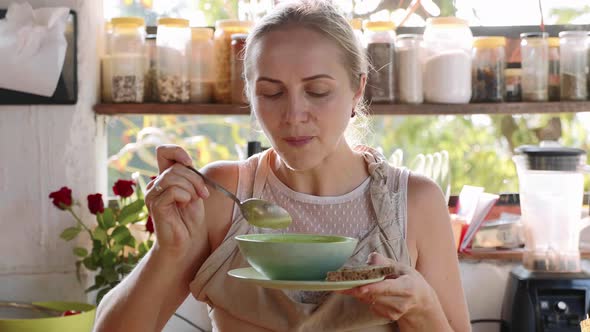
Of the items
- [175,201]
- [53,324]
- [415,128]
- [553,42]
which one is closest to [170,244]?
[175,201]

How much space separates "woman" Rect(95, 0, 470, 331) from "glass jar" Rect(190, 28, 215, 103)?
0.88 meters

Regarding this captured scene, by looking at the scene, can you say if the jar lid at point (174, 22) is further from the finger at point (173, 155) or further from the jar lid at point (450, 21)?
the finger at point (173, 155)

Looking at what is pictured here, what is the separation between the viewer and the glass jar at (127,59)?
239 centimetres

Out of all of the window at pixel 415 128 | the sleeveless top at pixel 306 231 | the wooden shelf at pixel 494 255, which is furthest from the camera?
the window at pixel 415 128

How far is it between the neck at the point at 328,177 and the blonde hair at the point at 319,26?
0.47ft

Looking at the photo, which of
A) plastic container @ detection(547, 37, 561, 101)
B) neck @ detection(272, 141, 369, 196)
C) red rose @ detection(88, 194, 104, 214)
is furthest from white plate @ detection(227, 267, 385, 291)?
plastic container @ detection(547, 37, 561, 101)

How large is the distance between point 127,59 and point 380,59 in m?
0.69

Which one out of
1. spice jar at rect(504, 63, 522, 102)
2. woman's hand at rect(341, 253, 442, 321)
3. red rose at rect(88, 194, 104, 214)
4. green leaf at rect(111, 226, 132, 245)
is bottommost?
green leaf at rect(111, 226, 132, 245)

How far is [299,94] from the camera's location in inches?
53.7

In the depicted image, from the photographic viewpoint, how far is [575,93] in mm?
2451

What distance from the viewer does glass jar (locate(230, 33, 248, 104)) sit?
235 cm

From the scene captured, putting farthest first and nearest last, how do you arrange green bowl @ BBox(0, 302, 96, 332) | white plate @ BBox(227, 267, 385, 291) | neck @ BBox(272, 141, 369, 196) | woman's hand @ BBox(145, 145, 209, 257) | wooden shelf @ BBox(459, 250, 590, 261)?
wooden shelf @ BBox(459, 250, 590, 261) → green bowl @ BBox(0, 302, 96, 332) → neck @ BBox(272, 141, 369, 196) → woman's hand @ BBox(145, 145, 209, 257) → white plate @ BBox(227, 267, 385, 291)

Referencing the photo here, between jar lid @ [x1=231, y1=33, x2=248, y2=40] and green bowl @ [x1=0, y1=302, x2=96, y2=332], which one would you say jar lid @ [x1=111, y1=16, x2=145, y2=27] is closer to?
jar lid @ [x1=231, y1=33, x2=248, y2=40]

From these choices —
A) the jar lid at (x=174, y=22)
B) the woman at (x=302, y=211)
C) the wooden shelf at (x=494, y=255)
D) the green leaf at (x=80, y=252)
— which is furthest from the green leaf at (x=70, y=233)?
the wooden shelf at (x=494, y=255)
